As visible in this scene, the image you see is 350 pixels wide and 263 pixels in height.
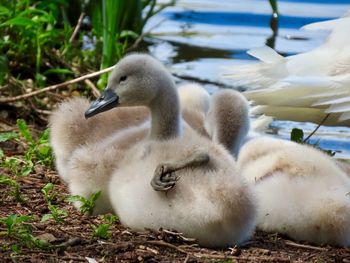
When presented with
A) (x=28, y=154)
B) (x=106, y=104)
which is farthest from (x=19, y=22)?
(x=106, y=104)

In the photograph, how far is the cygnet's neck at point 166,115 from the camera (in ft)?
14.9

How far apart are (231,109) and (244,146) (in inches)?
11.9

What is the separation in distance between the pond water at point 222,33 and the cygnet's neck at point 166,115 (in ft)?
10.1

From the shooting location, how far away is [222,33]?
9.88 metres

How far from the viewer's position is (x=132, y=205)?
436 centimetres

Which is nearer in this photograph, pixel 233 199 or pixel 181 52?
pixel 233 199

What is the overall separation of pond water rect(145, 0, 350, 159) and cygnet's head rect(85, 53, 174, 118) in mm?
3072

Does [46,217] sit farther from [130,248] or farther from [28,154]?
[28,154]

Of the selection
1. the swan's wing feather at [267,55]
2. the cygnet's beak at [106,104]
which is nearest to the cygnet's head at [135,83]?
the cygnet's beak at [106,104]

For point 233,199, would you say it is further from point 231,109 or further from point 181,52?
point 181,52

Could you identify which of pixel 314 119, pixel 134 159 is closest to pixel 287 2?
pixel 314 119

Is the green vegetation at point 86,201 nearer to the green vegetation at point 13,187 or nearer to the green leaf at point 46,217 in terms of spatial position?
the green leaf at point 46,217

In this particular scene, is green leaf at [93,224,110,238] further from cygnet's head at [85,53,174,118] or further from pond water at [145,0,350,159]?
pond water at [145,0,350,159]

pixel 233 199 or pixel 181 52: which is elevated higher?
pixel 233 199
